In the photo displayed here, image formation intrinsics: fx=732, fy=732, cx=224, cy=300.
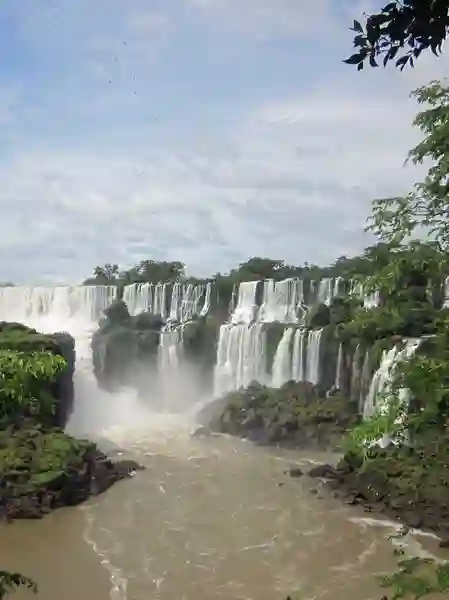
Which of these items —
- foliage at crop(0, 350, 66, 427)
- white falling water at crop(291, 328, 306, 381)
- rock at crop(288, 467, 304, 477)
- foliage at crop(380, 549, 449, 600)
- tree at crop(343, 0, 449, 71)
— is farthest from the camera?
white falling water at crop(291, 328, 306, 381)

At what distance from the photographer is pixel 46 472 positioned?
14.1 m

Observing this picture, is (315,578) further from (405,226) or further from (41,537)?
(405,226)

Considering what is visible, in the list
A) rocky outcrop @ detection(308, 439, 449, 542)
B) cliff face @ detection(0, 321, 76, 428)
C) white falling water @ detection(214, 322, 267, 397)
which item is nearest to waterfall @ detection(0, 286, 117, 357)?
white falling water @ detection(214, 322, 267, 397)

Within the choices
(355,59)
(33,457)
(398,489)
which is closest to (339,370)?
(398,489)

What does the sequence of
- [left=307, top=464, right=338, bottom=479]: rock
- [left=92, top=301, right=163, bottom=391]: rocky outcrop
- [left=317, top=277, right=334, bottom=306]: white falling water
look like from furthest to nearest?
[left=92, top=301, right=163, bottom=391]: rocky outcrop
[left=317, top=277, right=334, bottom=306]: white falling water
[left=307, top=464, right=338, bottom=479]: rock

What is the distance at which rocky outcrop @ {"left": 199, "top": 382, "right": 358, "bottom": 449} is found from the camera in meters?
19.3

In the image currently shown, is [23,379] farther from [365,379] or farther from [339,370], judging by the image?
[339,370]

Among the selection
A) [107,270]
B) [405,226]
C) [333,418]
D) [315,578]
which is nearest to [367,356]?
[333,418]

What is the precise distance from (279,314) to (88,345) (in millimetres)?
7240

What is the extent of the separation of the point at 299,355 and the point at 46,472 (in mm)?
10322

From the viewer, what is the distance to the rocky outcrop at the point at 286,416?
19344 mm

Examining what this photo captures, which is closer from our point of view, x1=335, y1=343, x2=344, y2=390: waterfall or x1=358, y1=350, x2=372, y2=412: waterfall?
x1=358, y1=350, x2=372, y2=412: waterfall

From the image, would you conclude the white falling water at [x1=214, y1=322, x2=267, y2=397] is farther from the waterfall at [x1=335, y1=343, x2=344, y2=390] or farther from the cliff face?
the cliff face

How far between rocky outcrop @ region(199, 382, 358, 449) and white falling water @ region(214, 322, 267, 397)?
1.55m
